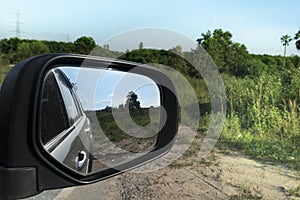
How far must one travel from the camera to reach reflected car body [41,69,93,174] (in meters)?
0.96

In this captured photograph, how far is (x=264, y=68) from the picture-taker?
298 inches

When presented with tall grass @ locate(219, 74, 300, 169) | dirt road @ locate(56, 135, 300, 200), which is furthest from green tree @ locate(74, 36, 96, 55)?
dirt road @ locate(56, 135, 300, 200)

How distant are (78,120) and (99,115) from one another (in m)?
0.18

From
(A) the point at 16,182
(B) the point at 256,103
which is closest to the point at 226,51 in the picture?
(B) the point at 256,103

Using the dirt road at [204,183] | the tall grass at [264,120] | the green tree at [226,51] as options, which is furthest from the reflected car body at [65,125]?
the green tree at [226,51]

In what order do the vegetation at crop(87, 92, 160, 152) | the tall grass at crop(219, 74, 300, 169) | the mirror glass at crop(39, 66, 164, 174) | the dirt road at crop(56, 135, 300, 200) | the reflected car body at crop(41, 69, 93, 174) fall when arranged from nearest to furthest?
1. the reflected car body at crop(41, 69, 93, 174)
2. the mirror glass at crop(39, 66, 164, 174)
3. the vegetation at crop(87, 92, 160, 152)
4. the dirt road at crop(56, 135, 300, 200)
5. the tall grass at crop(219, 74, 300, 169)

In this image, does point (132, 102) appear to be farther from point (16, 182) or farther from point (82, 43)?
point (82, 43)

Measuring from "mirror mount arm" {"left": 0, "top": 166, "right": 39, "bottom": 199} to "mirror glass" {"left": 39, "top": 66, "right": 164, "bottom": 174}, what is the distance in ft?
0.95

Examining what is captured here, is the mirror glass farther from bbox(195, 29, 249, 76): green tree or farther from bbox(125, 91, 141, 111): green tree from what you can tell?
bbox(195, 29, 249, 76): green tree

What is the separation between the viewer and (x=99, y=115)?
126 cm

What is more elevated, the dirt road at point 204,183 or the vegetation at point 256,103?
the vegetation at point 256,103

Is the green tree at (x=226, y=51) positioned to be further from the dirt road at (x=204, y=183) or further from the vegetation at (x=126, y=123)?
the vegetation at (x=126, y=123)

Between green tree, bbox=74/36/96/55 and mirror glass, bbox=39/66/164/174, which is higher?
green tree, bbox=74/36/96/55

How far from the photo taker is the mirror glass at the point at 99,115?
1.10 m
